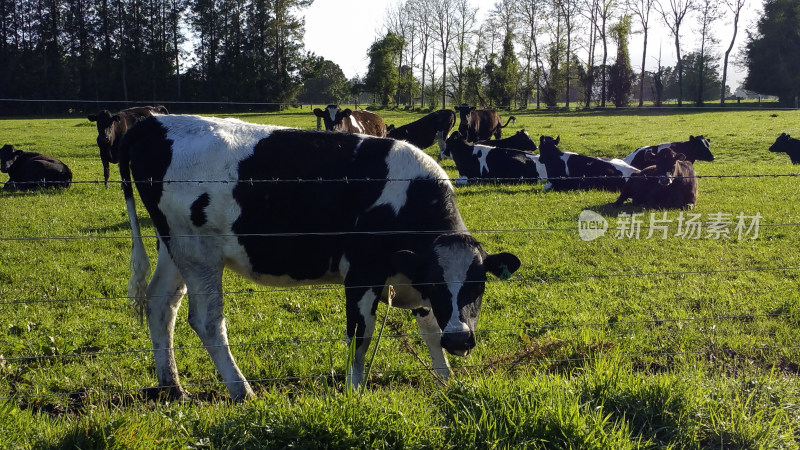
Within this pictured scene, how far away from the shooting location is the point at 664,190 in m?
12.5

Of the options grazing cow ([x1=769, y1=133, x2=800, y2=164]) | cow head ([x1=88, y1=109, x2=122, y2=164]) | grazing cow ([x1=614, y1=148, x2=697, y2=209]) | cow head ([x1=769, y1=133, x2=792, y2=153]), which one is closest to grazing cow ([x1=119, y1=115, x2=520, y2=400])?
grazing cow ([x1=614, y1=148, x2=697, y2=209])

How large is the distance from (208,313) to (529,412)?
2.57m

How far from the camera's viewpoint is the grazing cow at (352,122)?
19094 mm

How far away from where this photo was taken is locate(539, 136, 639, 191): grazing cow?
1449 centimetres

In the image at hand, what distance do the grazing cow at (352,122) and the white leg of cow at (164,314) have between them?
13868 mm

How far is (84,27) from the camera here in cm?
5706

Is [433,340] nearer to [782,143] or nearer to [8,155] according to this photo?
[8,155]

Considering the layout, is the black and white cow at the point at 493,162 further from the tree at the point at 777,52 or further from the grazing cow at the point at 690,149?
the tree at the point at 777,52

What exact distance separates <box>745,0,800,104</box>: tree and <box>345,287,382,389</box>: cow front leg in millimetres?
67429

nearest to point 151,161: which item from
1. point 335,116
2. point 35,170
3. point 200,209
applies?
point 200,209

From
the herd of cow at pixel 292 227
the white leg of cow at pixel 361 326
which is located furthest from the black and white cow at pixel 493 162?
the white leg of cow at pixel 361 326

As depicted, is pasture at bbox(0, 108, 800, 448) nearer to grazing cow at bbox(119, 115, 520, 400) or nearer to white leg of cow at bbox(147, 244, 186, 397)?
white leg of cow at bbox(147, 244, 186, 397)

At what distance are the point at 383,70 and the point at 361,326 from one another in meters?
59.0

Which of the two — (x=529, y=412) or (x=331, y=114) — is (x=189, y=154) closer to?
(x=529, y=412)
